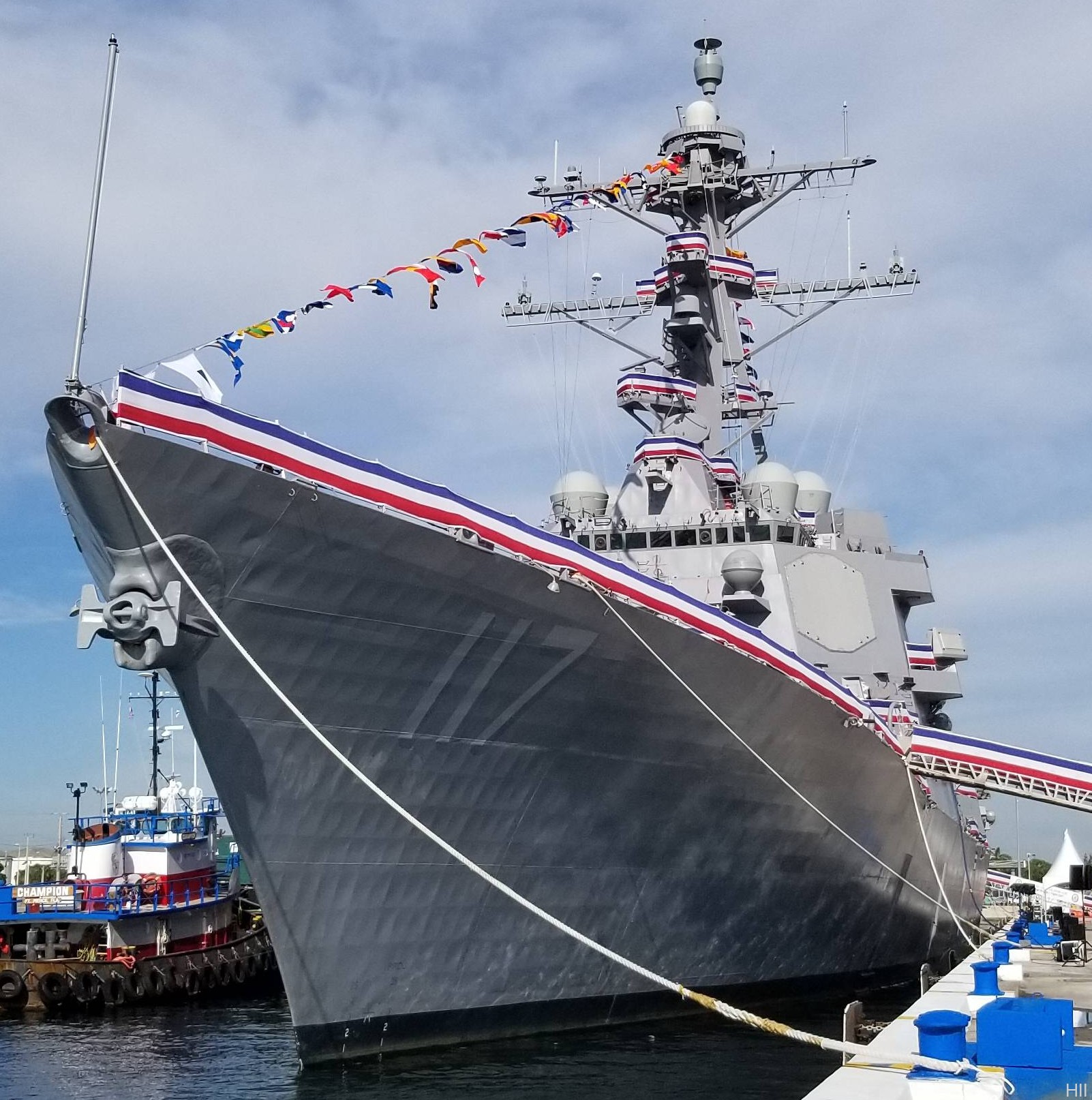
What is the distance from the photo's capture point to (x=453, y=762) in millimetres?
11461

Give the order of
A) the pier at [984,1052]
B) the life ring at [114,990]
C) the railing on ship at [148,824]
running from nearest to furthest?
the pier at [984,1052] → the life ring at [114,990] → the railing on ship at [148,824]

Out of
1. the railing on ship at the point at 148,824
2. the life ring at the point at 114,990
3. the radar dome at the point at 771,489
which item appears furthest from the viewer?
the railing on ship at the point at 148,824

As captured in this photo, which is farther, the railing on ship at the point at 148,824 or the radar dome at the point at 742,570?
the railing on ship at the point at 148,824

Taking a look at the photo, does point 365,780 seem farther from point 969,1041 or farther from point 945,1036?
point 969,1041

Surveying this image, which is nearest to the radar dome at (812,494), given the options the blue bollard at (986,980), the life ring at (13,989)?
the blue bollard at (986,980)

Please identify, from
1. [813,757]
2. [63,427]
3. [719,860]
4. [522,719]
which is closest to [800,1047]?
[719,860]

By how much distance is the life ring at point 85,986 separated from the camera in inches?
730

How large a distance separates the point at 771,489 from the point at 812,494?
6.99 feet

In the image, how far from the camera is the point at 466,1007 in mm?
11812

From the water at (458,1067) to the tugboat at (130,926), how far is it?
2749 millimetres

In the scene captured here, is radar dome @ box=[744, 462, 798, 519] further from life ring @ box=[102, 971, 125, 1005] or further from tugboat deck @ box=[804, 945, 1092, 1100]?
life ring @ box=[102, 971, 125, 1005]

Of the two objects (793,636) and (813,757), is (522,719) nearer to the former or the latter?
(813,757)

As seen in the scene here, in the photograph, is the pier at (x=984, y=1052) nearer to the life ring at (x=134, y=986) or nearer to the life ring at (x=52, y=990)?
the life ring at (x=134, y=986)

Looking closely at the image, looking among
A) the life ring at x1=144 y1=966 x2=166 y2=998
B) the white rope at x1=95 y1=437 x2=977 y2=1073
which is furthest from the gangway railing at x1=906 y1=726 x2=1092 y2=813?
the life ring at x1=144 y1=966 x2=166 y2=998
